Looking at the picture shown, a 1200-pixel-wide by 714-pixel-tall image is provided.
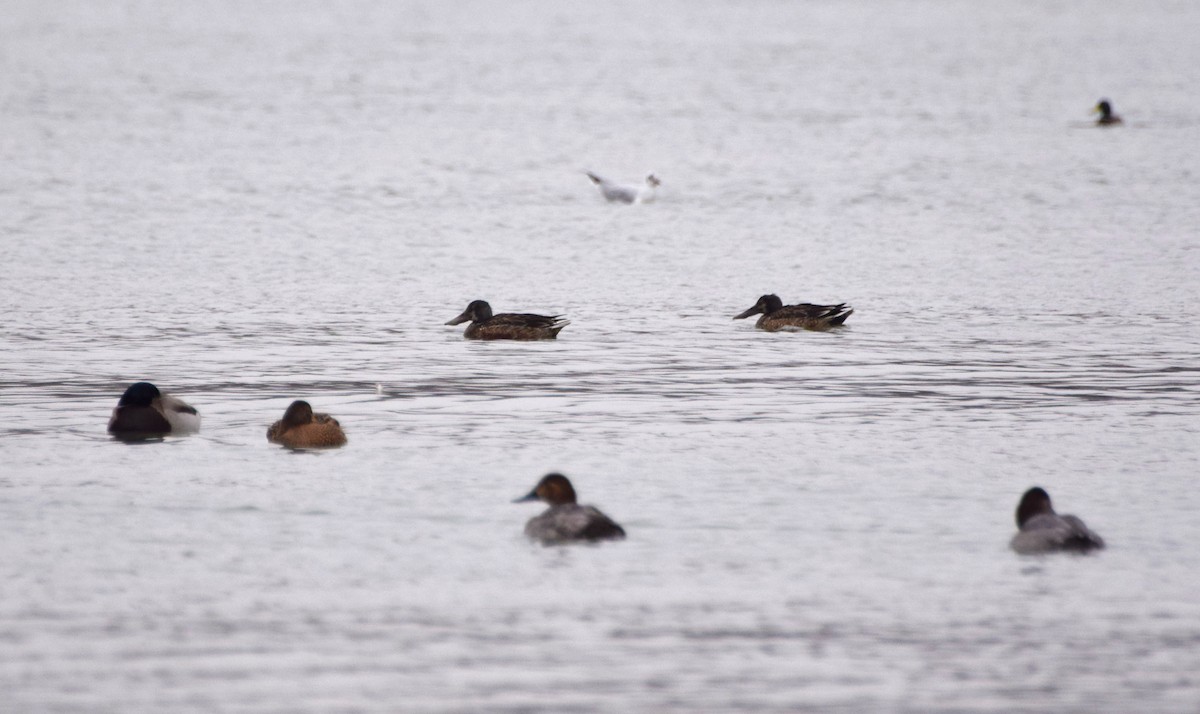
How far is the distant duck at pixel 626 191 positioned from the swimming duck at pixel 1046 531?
21.1m

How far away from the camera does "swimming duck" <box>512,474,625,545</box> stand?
1111 centimetres

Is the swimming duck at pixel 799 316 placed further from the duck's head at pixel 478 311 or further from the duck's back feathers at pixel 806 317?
the duck's head at pixel 478 311

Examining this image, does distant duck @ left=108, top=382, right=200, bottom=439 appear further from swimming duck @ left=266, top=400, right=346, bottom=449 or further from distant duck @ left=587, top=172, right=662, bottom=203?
distant duck @ left=587, top=172, right=662, bottom=203

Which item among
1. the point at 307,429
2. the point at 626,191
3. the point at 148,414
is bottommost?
the point at 307,429

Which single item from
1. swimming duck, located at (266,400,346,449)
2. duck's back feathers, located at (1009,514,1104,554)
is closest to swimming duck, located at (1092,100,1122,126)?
swimming duck, located at (266,400,346,449)

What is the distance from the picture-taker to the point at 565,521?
11.1m

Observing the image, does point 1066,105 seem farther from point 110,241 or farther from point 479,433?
point 479,433

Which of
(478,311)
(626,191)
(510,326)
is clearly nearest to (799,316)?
(510,326)

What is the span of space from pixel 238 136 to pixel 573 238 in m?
15.3

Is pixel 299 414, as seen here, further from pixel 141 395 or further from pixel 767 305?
pixel 767 305

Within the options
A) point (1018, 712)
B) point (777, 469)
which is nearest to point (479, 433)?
point (777, 469)

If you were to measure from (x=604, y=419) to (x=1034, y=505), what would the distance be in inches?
186

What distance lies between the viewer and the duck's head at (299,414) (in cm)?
1355

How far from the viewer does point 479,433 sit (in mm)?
14570
